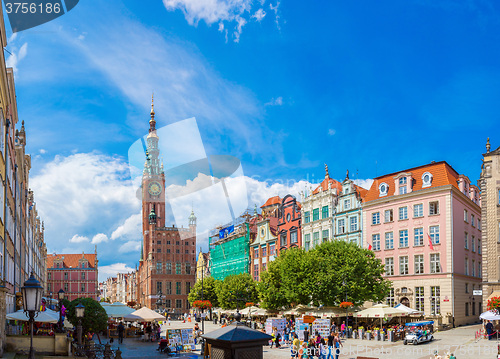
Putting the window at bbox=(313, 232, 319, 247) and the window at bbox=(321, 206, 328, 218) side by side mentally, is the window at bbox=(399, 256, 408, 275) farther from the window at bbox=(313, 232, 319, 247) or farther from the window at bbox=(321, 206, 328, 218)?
the window at bbox=(313, 232, 319, 247)

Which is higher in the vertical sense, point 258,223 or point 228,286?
point 258,223

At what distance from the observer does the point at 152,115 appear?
548 ft

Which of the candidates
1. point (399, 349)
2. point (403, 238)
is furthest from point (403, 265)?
point (399, 349)

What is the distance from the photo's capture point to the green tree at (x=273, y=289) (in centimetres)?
5456

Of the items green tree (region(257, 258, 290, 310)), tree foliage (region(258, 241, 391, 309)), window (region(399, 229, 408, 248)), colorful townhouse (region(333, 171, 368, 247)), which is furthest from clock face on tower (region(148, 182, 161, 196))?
window (region(399, 229, 408, 248))

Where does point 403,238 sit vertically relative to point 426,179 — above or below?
below

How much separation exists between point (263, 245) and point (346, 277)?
3422 centimetres

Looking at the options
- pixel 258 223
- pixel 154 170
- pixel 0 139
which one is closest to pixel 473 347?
pixel 0 139

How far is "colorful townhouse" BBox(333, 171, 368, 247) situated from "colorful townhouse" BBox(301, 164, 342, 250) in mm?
792

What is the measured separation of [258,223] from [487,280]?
1670 inches

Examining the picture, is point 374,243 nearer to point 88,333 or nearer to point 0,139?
→ point 88,333

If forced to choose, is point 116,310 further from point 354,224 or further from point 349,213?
point 349,213

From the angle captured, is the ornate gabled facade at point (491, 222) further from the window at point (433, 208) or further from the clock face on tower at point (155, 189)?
the clock face on tower at point (155, 189)

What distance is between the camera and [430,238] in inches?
2087
